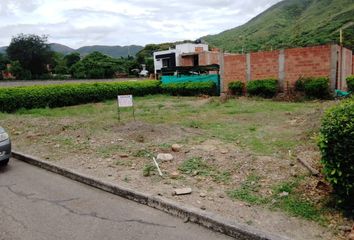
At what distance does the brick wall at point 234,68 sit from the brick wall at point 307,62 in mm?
2755

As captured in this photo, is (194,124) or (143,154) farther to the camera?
(194,124)

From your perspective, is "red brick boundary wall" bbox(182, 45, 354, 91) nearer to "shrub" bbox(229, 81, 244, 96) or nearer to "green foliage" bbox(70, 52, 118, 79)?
"shrub" bbox(229, 81, 244, 96)

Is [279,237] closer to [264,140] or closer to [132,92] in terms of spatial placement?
[264,140]

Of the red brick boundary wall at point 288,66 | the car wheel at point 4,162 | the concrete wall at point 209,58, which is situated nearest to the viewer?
the car wheel at point 4,162

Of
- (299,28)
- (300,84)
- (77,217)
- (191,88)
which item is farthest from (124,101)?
(299,28)

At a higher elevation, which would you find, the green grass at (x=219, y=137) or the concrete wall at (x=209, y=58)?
the concrete wall at (x=209, y=58)

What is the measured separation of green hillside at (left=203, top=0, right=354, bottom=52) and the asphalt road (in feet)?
112

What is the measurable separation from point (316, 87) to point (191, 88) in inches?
315

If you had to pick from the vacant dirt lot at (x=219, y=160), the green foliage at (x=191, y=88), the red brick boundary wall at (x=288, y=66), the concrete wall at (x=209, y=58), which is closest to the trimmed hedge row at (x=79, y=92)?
the green foliage at (x=191, y=88)

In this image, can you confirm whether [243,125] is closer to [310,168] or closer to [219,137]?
[219,137]

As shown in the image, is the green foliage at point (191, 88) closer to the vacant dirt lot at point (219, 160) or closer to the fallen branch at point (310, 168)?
the vacant dirt lot at point (219, 160)

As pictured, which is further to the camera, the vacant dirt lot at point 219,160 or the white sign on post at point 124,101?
the white sign on post at point 124,101

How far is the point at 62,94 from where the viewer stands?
1809 centimetres

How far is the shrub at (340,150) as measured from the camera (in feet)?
11.9
